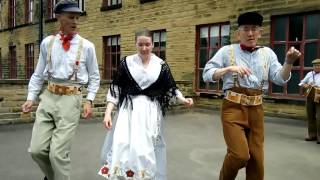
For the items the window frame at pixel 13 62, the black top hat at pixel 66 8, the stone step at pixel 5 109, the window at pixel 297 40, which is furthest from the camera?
the window frame at pixel 13 62

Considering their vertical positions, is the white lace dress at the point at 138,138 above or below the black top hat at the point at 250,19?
below

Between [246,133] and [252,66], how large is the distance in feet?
2.13

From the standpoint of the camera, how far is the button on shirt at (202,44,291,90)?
4367 millimetres

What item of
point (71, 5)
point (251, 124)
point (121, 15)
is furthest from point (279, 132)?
point (121, 15)

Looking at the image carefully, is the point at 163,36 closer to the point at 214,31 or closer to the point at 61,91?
the point at 214,31

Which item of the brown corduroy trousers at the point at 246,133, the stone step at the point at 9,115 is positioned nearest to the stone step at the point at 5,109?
the stone step at the point at 9,115

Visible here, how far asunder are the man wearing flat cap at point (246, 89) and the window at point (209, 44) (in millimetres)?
9397

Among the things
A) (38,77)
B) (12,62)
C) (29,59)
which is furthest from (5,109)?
(12,62)

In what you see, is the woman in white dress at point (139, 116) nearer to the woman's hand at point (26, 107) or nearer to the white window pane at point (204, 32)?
the woman's hand at point (26, 107)

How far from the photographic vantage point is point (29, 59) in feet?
82.1

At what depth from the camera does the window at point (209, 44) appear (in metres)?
14.0

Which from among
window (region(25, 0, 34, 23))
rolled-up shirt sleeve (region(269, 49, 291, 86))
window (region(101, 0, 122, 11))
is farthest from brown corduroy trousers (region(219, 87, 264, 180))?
window (region(25, 0, 34, 23))

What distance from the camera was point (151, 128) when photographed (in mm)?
4355

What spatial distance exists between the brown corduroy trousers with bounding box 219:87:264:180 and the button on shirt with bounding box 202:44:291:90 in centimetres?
9
